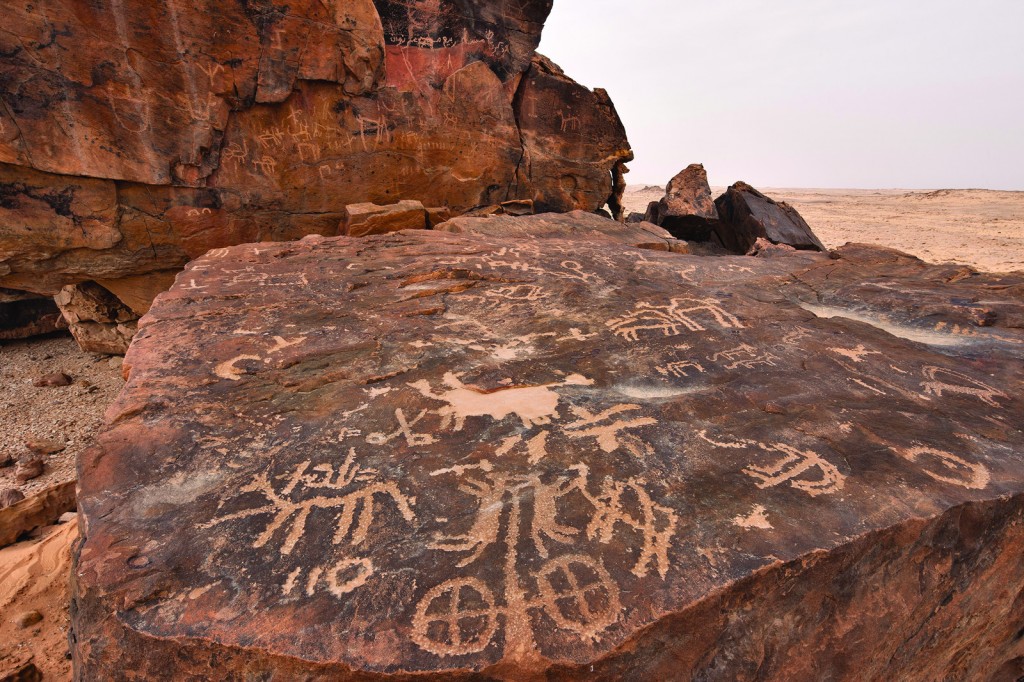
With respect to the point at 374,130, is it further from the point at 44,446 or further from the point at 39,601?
the point at 39,601

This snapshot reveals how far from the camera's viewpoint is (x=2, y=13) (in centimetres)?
457

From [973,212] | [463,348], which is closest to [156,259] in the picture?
[463,348]

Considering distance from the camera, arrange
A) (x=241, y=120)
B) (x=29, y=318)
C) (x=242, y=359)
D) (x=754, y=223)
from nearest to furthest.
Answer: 1. (x=242, y=359)
2. (x=241, y=120)
3. (x=29, y=318)
4. (x=754, y=223)

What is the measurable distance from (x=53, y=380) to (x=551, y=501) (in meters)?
6.62

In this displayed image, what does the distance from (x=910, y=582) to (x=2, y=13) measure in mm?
7156

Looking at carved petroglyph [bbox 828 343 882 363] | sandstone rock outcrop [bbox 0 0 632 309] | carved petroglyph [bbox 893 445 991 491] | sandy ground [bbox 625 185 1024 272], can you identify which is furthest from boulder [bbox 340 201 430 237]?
sandy ground [bbox 625 185 1024 272]

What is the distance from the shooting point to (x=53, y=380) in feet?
19.5

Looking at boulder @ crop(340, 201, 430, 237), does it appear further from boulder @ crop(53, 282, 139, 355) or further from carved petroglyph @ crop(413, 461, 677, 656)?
carved petroglyph @ crop(413, 461, 677, 656)

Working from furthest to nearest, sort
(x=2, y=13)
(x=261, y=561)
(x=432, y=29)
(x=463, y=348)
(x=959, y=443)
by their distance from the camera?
1. (x=432, y=29)
2. (x=2, y=13)
3. (x=463, y=348)
4. (x=959, y=443)
5. (x=261, y=561)

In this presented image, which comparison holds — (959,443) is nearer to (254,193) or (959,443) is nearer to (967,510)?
(967,510)

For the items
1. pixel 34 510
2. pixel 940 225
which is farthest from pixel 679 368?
pixel 940 225

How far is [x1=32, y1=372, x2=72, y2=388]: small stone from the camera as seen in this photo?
232 inches

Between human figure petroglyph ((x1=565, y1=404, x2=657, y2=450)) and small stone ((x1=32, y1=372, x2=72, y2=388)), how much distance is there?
637cm

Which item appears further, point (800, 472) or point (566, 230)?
point (566, 230)
